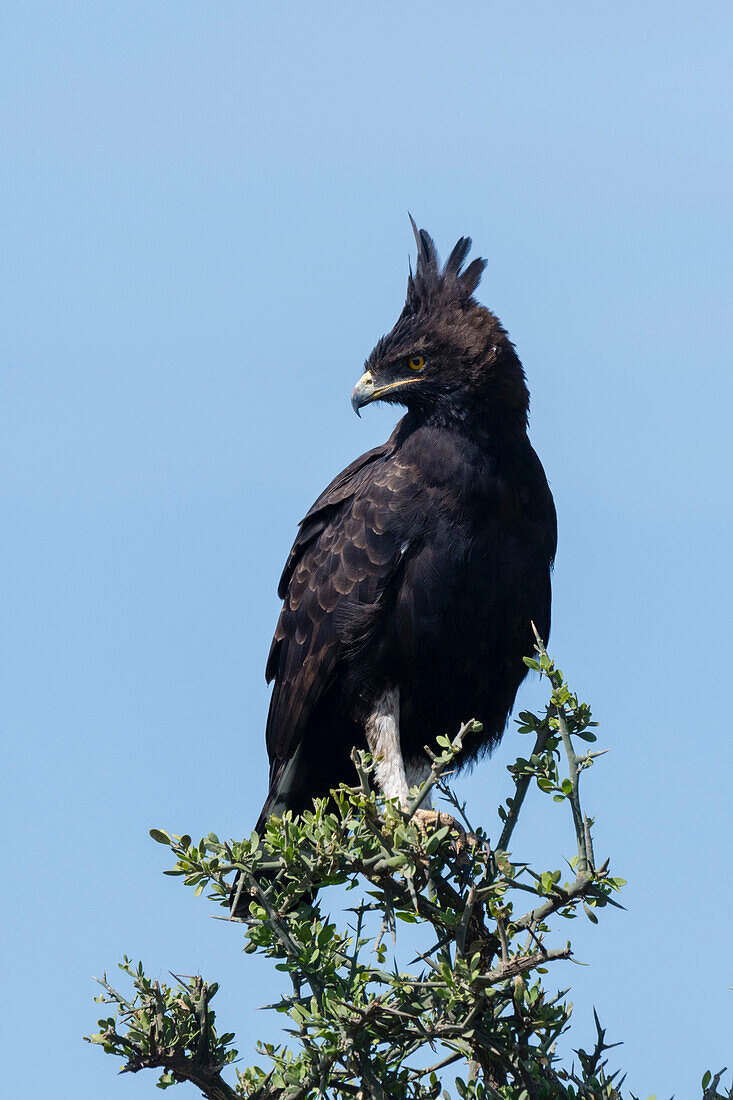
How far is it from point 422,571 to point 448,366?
46.1 inches

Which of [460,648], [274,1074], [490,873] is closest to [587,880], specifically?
[490,873]

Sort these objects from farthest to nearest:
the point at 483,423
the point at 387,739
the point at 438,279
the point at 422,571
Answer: the point at 438,279, the point at 483,423, the point at 387,739, the point at 422,571

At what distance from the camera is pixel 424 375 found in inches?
273

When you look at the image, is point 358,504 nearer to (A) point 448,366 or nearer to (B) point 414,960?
(A) point 448,366

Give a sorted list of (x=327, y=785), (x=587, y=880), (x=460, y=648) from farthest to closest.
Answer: (x=327, y=785) → (x=460, y=648) → (x=587, y=880)

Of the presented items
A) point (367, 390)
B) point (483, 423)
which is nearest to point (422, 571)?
point (483, 423)

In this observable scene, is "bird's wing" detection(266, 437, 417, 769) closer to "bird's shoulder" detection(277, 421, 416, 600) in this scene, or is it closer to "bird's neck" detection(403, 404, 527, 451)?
"bird's shoulder" detection(277, 421, 416, 600)

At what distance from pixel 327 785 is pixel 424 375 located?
241cm

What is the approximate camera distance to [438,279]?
288 inches

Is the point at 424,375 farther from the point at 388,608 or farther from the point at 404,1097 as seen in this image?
the point at 404,1097

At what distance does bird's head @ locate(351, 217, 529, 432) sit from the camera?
22.4 feet

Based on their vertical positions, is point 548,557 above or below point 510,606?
above

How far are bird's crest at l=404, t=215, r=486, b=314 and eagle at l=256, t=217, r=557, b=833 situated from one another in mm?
13

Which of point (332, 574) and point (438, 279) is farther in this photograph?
point (438, 279)
